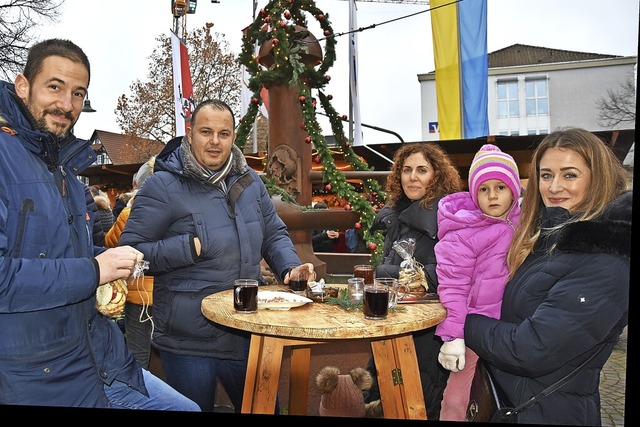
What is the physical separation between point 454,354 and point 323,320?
51cm

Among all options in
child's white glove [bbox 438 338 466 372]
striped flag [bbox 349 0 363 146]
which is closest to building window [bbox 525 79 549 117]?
child's white glove [bbox 438 338 466 372]

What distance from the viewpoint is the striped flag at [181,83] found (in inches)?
148

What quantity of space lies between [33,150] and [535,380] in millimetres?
1686

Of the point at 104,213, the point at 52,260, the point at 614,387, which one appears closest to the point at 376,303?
the point at 52,260

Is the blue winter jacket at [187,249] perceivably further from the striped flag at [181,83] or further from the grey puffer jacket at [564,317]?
the striped flag at [181,83]

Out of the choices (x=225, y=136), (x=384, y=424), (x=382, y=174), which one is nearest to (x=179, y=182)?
(x=225, y=136)

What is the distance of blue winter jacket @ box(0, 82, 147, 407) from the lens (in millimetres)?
1366

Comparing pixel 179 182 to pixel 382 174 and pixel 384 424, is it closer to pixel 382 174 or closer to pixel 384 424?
pixel 384 424

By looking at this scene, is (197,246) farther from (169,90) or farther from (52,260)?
(169,90)

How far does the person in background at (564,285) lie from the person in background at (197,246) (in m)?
0.87

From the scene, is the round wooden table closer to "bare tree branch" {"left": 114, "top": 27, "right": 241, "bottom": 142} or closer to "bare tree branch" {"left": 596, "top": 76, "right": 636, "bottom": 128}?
"bare tree branch" {"left": 596, "top": 76, "right": 636, "bottom": 128}

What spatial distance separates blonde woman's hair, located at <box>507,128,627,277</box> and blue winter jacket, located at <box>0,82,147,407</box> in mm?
1361

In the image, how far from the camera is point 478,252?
1810 mm

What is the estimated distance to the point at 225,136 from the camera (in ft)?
6.97
